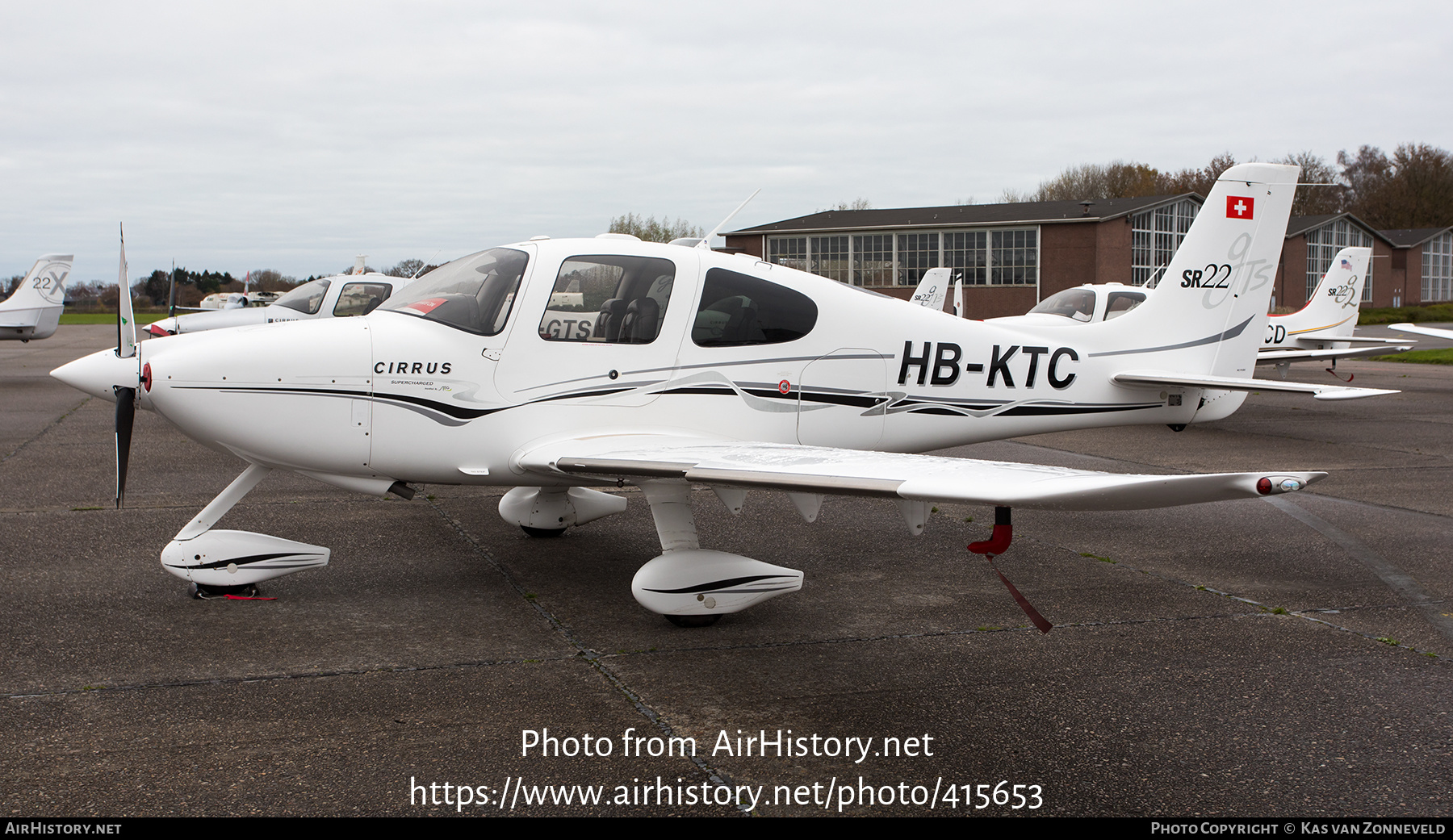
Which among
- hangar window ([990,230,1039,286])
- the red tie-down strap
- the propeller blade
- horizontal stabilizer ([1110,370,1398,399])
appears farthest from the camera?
hangar window ([990,230,1039,286])

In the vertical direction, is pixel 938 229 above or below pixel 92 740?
above

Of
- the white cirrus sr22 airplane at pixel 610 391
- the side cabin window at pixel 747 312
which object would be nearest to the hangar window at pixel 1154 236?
the white cirrus sr22 airplane at pixel 610 391

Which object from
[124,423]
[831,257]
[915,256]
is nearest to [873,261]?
[915,256]

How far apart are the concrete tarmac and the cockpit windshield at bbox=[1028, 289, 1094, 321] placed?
8.63m

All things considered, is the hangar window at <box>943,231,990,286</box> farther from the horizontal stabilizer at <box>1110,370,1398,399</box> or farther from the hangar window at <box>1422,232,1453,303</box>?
the horizontal stabilizer at <box>1110,370,1398,399</box>

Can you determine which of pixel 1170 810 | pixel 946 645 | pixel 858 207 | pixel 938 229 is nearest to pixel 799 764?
pixel 1170 810

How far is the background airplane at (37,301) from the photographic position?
24891mm

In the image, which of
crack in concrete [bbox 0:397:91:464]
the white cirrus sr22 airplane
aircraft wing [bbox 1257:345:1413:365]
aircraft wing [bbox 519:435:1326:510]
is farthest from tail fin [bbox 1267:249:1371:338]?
crack in concrete [bbox 0:397:91:464]

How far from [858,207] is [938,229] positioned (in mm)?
A: 24202

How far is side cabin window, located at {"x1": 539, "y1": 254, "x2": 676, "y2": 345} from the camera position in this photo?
5.98m

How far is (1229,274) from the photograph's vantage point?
8.07 meters

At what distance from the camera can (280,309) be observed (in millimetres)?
16109

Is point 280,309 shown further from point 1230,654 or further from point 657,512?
point 1230,654

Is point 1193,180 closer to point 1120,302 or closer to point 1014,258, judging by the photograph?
point 1014,258
